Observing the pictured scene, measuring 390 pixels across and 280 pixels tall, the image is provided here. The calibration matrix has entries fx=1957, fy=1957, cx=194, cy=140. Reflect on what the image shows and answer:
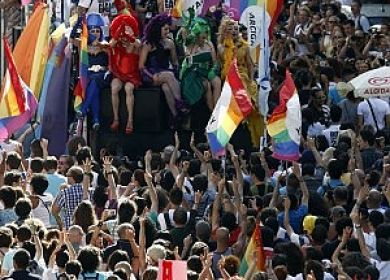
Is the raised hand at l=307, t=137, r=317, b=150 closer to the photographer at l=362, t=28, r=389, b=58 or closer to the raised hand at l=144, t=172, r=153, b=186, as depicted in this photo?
the raised hand at l=144, t=172, r=153, b=186

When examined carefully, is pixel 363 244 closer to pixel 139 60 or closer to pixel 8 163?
pixel 8 163

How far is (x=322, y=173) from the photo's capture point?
2108 cm

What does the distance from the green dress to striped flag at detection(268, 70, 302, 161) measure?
10.2ft

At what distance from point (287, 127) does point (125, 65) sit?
398cm

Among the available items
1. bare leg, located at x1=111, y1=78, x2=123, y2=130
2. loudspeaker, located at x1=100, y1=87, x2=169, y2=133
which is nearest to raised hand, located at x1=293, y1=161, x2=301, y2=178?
loudspeaker, located at x1=100, y1=87, x2=169, y2=133

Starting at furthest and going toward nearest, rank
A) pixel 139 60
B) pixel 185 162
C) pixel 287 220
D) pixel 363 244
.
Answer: pixel 139 60
pixel 185 162
pixel 287 220
pixel 363 244

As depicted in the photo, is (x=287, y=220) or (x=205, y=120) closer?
(x=287, y=220)

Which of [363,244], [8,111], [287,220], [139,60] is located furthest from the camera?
[139,60]

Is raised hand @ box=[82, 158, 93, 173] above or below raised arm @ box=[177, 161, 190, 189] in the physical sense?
above

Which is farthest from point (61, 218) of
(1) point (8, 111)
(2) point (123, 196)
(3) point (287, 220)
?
(1) point (8, 111)

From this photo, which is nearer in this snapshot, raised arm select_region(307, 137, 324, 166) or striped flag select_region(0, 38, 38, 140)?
raised arm select_region(307, 137, 324, 166)

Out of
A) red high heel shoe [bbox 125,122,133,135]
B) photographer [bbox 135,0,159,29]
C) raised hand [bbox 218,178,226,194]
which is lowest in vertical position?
red high heel shoe [bbox 125,122,133,135]

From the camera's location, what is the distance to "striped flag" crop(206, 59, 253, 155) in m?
21.2

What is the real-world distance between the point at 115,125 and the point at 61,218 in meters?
5.44
